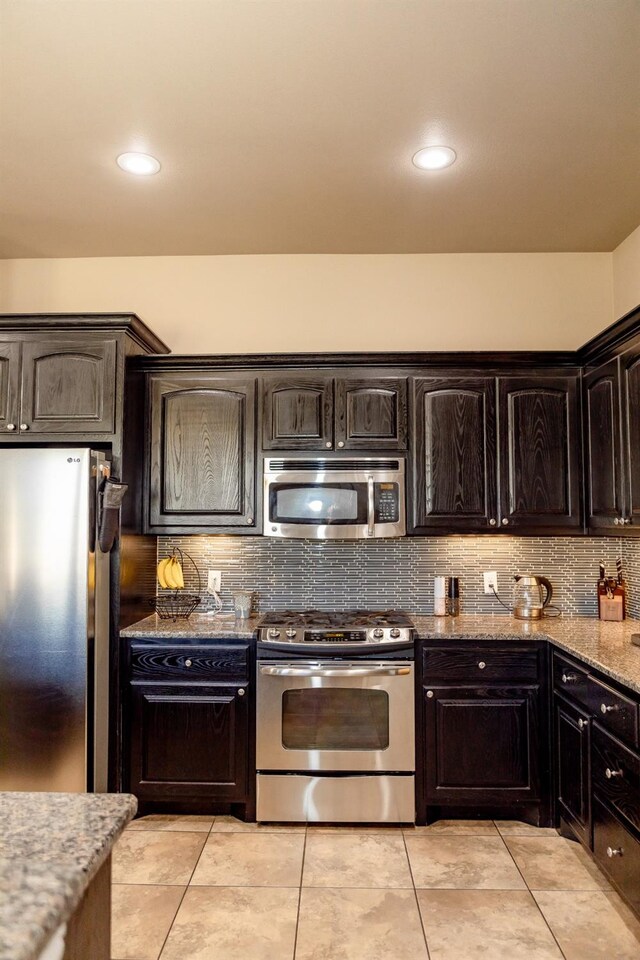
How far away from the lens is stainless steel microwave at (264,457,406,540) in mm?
3266

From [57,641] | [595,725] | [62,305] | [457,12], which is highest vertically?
[457,12]

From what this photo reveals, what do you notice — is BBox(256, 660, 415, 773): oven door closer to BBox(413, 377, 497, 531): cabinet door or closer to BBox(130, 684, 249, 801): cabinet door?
BBox(130, 684, 249, 801): cabinet door

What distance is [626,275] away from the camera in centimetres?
347

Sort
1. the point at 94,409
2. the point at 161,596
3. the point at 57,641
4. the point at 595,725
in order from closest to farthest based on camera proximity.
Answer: the point at 595,725 → the point at 57,641 → the point at 94,409 → the point at 161,596

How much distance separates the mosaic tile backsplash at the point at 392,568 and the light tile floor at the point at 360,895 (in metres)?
1.12

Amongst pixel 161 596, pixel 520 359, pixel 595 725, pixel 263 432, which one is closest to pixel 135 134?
pixel 263 432

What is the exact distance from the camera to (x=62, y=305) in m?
3.74

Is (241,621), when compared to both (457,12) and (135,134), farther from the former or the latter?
(457,12)

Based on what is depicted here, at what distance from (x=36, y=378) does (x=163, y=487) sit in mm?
805

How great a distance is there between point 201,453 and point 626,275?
8.06ft

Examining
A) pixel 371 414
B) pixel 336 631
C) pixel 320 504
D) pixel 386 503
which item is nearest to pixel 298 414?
pixel 371 414

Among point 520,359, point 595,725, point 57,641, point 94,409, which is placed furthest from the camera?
point 520,359

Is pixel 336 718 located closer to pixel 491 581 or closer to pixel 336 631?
pixel 336 631

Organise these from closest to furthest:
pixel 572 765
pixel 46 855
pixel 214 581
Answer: pixel 46 855, pixel 572 765, pixel 214 581
